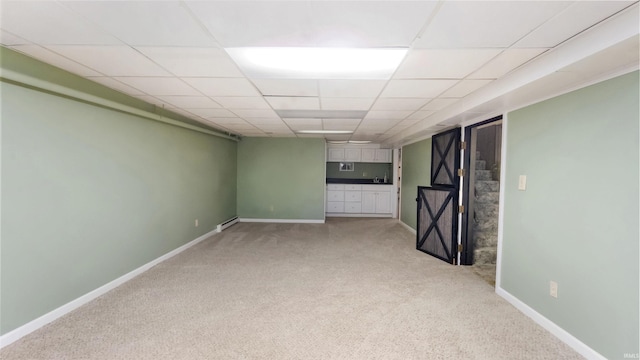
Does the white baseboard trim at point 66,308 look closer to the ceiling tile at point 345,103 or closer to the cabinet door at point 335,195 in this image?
the ceiling tile at point 345,103

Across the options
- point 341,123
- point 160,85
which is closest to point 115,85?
point 160,85

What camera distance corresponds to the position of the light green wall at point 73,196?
1963 mm

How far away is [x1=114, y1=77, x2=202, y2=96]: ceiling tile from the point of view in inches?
95.8

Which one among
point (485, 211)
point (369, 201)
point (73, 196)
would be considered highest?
point (73, 196)

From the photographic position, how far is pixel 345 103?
3119 mm

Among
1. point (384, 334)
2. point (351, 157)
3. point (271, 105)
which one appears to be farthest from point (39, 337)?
point (351, 157)

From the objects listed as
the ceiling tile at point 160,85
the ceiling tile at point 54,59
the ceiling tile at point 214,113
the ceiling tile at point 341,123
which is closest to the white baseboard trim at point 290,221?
the ceiling tile at point 341,123

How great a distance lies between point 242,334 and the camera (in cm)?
210

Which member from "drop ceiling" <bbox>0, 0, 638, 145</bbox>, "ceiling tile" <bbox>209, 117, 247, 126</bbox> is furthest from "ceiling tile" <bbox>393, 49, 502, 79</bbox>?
"ceiling tile" <bbox>209, 117, 247, 126</bbox>

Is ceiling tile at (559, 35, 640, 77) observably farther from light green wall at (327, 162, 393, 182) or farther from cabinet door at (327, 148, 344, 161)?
light green wall at (327, 162, 393, 182)

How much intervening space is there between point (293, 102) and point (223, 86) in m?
0.85

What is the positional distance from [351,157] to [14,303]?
6.87 m

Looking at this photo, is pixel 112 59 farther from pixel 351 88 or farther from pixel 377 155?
pixel 377 155

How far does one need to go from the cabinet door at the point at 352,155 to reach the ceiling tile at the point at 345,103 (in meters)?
4.43
